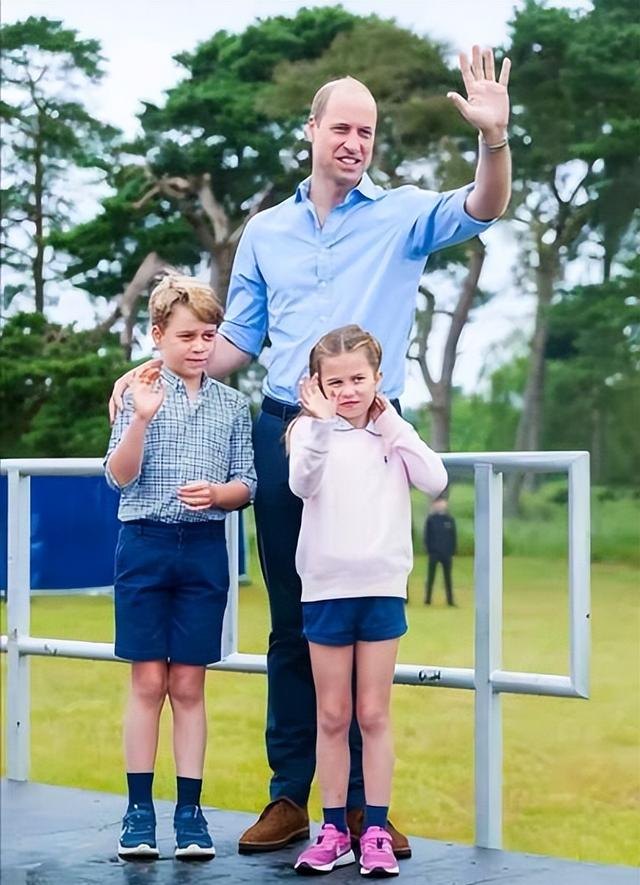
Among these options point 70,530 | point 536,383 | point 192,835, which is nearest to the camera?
point 192,835

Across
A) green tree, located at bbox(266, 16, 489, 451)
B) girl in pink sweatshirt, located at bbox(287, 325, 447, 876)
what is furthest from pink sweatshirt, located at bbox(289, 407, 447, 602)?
green tree, located at bbox(266, 16, 489, 451)

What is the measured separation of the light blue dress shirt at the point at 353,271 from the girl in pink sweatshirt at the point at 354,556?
5.8 inches

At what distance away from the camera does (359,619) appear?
2051mm

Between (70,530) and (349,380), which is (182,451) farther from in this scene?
(70,530)

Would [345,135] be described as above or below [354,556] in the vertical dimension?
above

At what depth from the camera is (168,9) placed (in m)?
17.5

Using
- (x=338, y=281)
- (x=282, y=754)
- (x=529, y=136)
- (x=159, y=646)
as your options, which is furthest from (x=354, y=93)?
(x=529, y=136)

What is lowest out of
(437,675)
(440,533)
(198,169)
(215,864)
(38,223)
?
(440,533)

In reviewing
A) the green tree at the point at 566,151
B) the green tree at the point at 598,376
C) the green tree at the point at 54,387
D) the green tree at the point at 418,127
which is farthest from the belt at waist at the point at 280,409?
the green tree at the point at 598,376

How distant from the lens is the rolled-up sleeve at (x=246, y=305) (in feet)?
7.65

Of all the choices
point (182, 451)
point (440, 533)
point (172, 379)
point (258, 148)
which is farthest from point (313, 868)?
point (258, 148)

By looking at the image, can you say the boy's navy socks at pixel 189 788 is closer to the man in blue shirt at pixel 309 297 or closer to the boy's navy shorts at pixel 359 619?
the man in blue shirt at pixel 309 297

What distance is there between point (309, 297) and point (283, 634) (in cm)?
53

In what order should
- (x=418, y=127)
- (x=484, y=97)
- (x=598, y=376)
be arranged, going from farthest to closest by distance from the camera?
(x=598, y=376) < (x=418, y=127) < (x=484, y=97)
